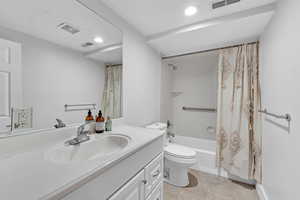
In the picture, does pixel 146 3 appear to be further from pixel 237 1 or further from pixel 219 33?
pixel 219 33

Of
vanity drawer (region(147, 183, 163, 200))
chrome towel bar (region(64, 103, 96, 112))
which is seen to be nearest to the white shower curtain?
chrome towel bar (region(64, 103, 96, 112))

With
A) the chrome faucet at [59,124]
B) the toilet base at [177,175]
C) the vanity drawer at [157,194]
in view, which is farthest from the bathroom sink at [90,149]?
the toilet base at [177,175]

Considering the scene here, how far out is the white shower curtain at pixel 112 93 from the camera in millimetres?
1325

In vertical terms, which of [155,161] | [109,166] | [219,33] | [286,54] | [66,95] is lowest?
[155,161]

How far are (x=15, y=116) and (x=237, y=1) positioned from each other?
1999mm

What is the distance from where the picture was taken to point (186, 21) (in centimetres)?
147

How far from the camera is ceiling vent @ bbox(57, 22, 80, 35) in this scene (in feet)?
3.14

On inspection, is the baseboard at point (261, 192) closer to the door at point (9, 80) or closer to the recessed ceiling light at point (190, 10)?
the recessed ceiling light at point (190, 10)

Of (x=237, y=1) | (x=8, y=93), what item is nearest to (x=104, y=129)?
(x=8, y=93)

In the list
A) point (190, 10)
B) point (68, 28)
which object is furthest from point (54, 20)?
point (190, 10)

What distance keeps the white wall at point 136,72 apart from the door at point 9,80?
0.71 metres

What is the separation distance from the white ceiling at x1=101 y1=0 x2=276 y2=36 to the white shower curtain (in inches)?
23.9

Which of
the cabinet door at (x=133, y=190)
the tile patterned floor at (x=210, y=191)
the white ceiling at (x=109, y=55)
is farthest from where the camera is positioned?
the tile patterned floor at (x=210, y=191)

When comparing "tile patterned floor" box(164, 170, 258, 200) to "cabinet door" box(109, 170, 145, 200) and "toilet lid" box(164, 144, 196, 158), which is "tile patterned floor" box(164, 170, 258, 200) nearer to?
"toilet lid" box(164, 144, 196, 158)
